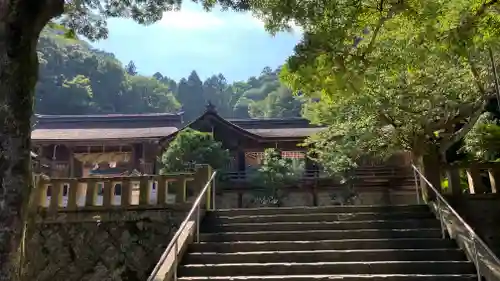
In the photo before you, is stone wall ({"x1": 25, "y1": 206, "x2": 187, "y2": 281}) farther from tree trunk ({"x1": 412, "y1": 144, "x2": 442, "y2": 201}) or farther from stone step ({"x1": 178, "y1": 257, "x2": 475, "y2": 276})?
tree trunk ({"x1": 412, "y1": 144, "x2": 442, "y2": 201})

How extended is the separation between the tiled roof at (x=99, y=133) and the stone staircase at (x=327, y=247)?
14.8 metres

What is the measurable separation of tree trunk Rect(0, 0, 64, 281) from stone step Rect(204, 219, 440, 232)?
403 centimetres

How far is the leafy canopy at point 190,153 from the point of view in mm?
16359

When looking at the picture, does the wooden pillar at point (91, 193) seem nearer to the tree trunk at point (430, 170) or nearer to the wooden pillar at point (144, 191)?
the wooden pillar at point (144, 191)

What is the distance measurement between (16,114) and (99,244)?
4.63 meters

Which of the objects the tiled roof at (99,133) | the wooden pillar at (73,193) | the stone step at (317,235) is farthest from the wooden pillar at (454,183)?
the tiled roof at (99,133)

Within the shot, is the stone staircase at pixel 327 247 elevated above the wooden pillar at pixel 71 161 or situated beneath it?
situated beneath

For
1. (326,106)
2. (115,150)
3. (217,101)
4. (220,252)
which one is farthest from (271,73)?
(220,252)

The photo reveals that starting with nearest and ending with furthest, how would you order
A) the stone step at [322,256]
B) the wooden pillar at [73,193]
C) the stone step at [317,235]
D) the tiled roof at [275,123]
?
the stone step at [322,256] < the stone step at [317,235] < the wooden pillar at [73,193] < the tiled roof at [275,123]

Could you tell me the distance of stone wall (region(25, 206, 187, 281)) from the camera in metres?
8.66

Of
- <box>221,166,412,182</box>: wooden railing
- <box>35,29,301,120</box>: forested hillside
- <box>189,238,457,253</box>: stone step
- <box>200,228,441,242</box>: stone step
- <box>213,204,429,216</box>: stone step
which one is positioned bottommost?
<box>189,238,457,253</box>: stone step

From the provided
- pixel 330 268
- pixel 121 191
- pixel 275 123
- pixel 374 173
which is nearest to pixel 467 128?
pixel 330 268

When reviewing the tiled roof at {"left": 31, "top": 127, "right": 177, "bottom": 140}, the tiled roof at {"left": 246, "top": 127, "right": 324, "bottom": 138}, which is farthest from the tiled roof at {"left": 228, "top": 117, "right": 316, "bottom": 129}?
the tiled roof at {"left": 31, "top": 127, "right": 177, "bottom": 140}

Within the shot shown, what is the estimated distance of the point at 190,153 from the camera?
646 inches
